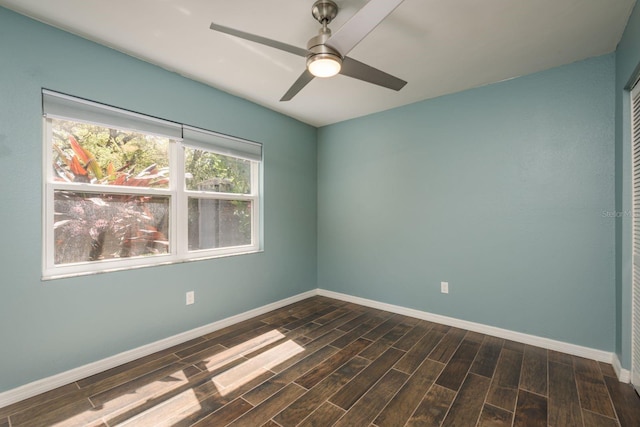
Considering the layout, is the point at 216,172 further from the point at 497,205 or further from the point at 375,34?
the point at 497,205

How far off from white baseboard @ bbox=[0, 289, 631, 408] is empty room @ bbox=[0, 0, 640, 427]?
18mm

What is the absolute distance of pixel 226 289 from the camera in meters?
3.06

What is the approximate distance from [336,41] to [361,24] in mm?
167

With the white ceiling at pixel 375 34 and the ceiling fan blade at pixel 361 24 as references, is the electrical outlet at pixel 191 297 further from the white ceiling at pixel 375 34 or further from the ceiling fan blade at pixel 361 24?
the ceiling fan blade at pixel 361 24

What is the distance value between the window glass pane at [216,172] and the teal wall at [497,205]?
1402mm

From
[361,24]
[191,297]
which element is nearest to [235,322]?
[191,297]

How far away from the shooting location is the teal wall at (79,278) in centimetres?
185

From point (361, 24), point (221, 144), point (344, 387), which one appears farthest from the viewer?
point (221, 144)

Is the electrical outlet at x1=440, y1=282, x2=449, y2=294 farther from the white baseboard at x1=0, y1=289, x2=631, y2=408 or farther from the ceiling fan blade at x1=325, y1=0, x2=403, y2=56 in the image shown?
the ceiling fan blade at x1=325, y1=0, x2=403, y2=56

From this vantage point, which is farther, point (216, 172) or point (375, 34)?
point (216, 172)

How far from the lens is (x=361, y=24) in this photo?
4.63 ft

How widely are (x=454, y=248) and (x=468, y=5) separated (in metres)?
2.18

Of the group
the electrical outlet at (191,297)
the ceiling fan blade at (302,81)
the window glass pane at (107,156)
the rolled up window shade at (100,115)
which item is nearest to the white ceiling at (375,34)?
the ceiling fan blade at (302,81)

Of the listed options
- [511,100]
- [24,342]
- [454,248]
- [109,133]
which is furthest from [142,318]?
[511,100]
